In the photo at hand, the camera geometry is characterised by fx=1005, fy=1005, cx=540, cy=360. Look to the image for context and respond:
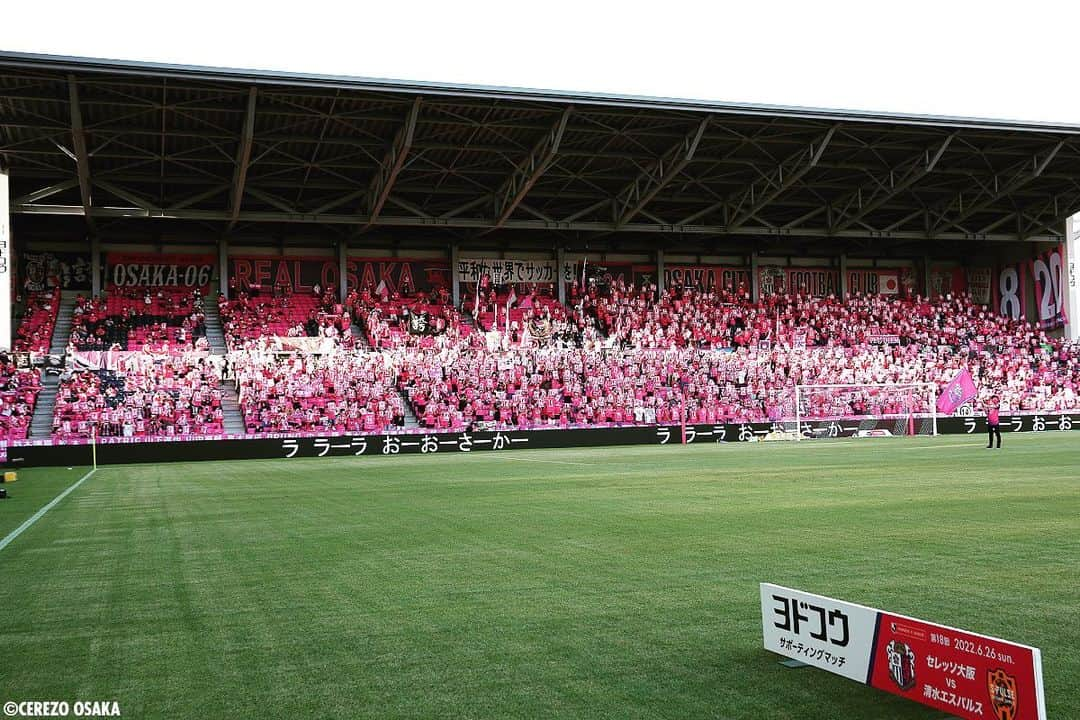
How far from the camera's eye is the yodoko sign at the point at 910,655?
127 inches

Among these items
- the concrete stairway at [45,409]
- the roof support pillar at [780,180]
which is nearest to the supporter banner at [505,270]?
the roof support pillar at [780,180]

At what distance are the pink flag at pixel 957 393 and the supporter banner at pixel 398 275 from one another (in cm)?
2230

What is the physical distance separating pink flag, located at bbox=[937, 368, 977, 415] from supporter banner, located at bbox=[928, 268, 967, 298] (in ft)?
51.4

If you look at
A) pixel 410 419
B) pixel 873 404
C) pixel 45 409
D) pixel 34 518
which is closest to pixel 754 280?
pixel 873 404

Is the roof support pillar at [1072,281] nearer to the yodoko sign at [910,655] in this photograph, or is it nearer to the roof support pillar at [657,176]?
the roof support pillar at [657,176]

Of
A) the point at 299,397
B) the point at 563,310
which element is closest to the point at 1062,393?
the point at 563,310

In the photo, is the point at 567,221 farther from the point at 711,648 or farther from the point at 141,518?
the point at 711,648

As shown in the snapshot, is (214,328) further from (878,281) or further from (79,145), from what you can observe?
(878,281)

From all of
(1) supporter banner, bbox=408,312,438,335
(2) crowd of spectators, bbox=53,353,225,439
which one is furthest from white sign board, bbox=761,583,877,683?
(1) supporter banner, bbox=408,312,438,335

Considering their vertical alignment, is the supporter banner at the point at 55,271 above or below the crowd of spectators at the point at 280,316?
above

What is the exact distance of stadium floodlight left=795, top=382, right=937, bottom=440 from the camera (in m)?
39.6

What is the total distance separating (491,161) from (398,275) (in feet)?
31.8

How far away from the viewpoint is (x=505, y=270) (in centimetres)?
4800

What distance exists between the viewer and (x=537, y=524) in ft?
33.3
